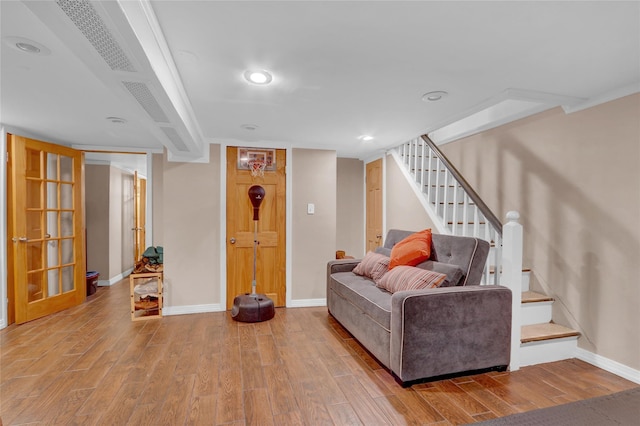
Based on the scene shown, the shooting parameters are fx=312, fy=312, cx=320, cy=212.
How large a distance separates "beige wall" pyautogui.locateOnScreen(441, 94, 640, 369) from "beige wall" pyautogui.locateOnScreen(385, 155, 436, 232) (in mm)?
913

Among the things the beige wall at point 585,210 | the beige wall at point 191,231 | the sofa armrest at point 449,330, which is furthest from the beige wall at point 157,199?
the beige wall at point 585,210

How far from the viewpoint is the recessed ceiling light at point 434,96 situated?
238 centimetres

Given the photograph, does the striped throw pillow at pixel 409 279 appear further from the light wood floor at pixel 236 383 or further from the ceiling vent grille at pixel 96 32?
the ceiling vent grille at pixel 96 32

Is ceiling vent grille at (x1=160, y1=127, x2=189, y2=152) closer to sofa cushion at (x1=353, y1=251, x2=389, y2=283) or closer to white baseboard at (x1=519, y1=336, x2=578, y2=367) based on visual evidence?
sofa cushion at (x1=353, y1=251, x2=389, y2=283)

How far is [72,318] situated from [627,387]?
506 cm

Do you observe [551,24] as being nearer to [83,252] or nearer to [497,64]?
[497,64]

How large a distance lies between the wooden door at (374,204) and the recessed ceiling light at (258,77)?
2.86 metres

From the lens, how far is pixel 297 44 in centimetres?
170

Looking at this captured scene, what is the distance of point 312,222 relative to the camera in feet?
13.6

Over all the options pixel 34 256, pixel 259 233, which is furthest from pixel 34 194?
pixel 259 233

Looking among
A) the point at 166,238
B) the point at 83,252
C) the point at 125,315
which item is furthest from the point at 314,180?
the point at 83,252

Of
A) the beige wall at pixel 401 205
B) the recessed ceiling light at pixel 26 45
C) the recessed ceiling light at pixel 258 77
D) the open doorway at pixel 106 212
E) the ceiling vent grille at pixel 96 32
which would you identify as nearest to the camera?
the ceiling vent grille at pixel 96 32

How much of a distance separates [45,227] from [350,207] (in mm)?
4030

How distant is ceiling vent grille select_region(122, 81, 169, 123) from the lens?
1780 millimetres
